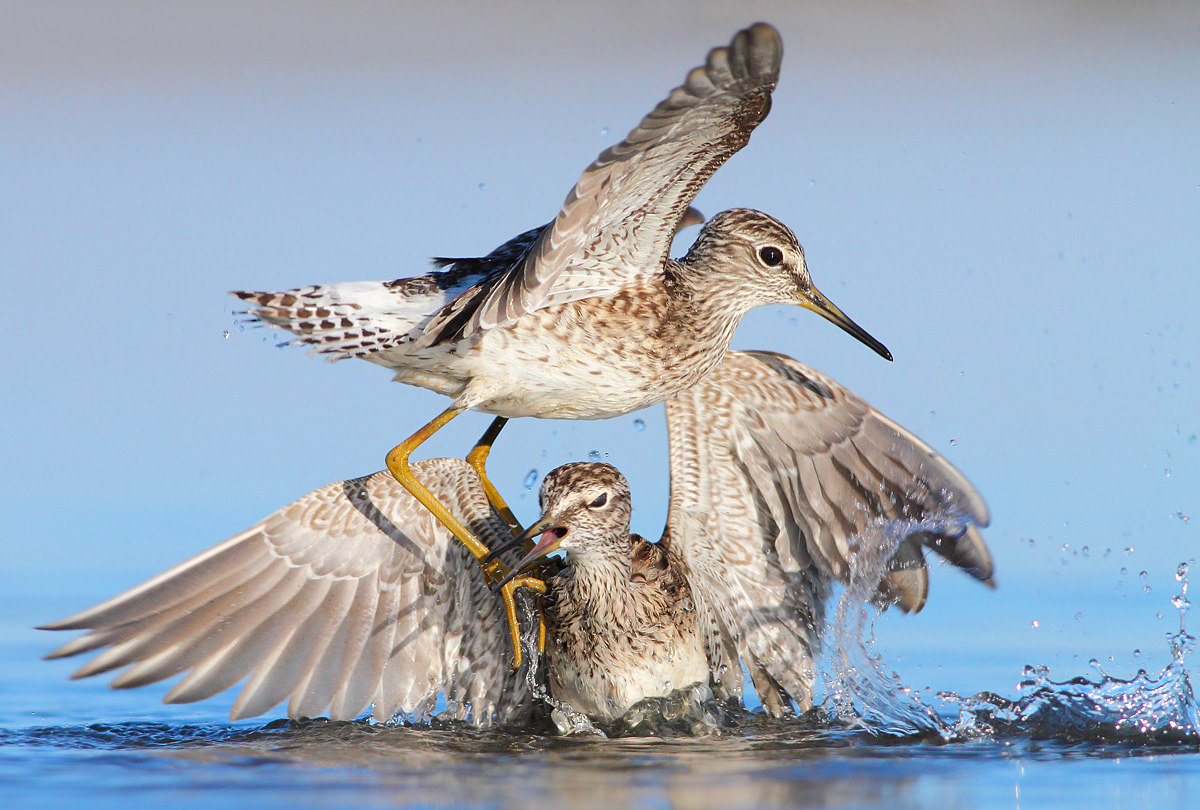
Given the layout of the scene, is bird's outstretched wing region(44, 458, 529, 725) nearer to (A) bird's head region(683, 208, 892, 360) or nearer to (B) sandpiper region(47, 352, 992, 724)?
(B) sandpiper region(47, 352, 992, 724)

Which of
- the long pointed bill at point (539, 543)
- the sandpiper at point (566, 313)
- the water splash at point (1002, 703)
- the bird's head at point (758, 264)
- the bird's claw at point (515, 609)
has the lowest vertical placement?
the water splash at point (1002, 703)

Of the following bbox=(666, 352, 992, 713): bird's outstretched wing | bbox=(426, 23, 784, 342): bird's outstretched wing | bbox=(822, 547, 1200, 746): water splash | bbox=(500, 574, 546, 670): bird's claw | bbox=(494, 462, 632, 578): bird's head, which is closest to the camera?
bbox=(426, 23, 784, 342): bird's outstretched wing

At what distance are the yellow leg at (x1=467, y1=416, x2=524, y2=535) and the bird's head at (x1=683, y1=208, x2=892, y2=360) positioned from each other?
4.53ft

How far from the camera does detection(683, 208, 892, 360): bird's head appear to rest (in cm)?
713

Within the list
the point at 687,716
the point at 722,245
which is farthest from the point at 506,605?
the point at 722,245

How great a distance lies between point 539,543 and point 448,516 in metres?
0.54

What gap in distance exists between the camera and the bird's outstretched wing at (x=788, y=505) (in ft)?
22.6

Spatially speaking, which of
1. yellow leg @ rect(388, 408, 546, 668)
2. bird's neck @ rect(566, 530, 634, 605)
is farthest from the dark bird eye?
yellow leg @ rect(388, 408, 546, 668)

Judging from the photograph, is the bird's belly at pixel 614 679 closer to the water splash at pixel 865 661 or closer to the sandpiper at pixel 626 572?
the sandpiper at pixel 626 572

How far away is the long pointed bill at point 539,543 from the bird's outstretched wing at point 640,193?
98cm

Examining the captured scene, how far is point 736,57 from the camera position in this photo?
487cm

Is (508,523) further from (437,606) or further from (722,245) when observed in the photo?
(722,245)

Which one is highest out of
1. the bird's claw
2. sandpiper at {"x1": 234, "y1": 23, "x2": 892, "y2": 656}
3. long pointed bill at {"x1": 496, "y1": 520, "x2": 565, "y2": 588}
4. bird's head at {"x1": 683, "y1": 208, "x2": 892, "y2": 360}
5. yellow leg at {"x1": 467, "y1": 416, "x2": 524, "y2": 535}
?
bird's head at {"x1": 683, "y1": 208, "x2": 892, "y2": 360}

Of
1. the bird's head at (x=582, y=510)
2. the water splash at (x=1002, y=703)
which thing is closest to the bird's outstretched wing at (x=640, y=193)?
the bird's head at (x=582, y=510)
